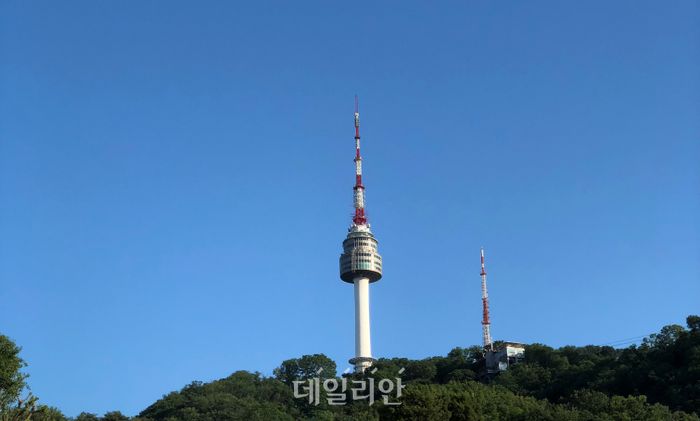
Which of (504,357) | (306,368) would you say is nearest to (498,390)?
(504,357)

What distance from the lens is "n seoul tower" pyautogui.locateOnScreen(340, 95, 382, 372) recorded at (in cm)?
11769

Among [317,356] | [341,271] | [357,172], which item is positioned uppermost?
[357,172]

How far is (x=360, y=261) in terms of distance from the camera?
392 ft

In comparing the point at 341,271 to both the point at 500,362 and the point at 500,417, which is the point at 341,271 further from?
the point at 500,417

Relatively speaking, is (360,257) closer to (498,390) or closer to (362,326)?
(362,326)

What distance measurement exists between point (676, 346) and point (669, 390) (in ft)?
22.8

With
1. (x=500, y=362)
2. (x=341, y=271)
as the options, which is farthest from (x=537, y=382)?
(x=341, y=271)

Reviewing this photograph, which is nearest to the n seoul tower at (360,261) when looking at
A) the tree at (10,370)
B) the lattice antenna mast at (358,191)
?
the lattice antenna mast at (358,191)

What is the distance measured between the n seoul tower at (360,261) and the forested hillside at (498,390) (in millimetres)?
8057

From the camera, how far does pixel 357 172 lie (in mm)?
118188

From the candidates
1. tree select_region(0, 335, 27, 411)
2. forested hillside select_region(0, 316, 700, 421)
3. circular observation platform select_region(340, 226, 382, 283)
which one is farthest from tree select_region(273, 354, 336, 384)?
tree select_region(0, 335, 27, 411)

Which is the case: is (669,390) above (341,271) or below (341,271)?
below

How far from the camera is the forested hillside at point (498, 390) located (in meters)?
50.2

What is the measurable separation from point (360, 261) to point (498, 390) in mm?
45596
